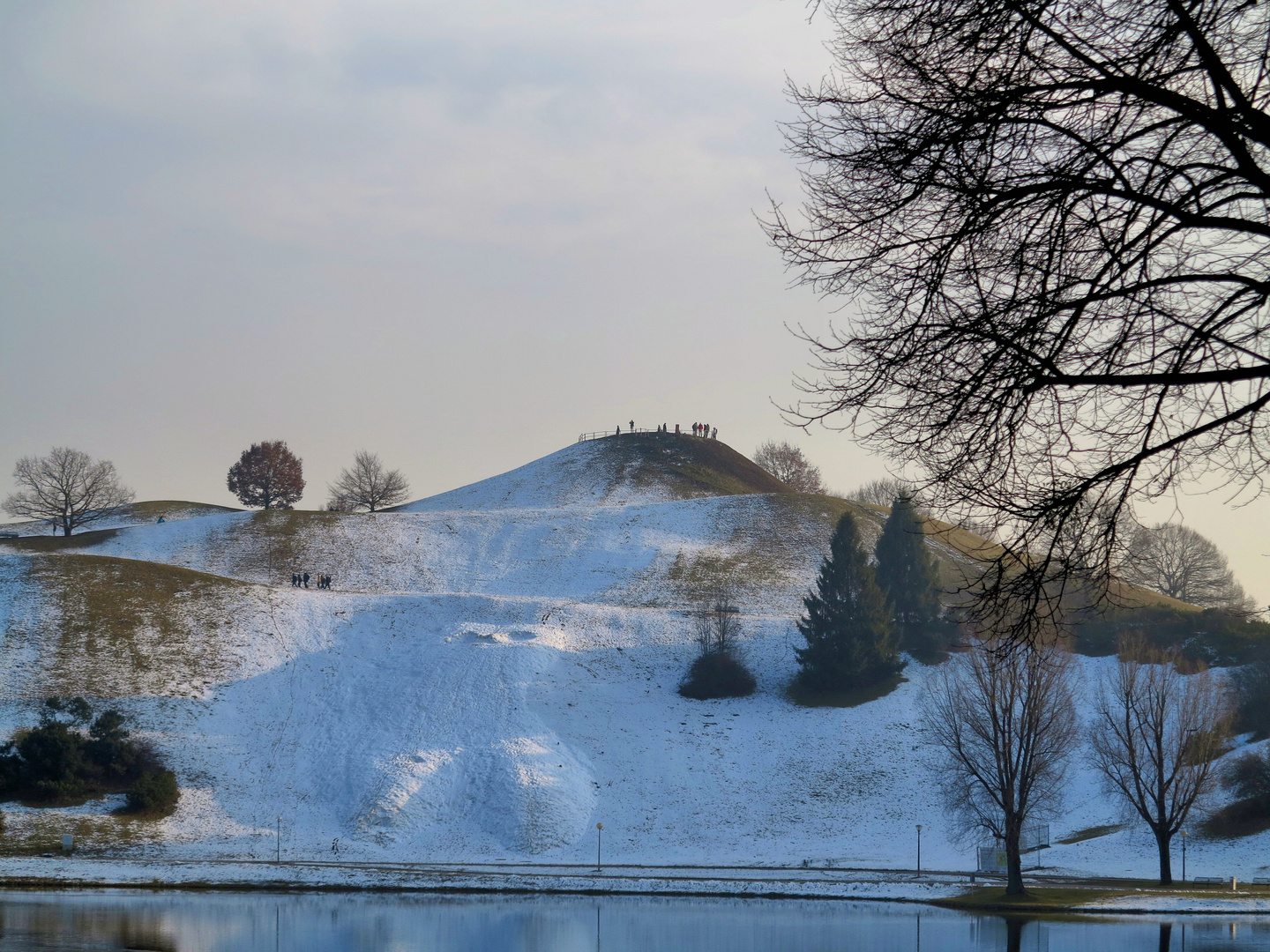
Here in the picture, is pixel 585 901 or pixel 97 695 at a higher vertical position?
pixel 97 695

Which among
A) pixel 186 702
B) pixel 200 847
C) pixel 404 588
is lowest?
pixel 200 847

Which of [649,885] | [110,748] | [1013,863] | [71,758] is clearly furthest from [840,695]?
[71,758]

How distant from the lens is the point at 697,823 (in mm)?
42594

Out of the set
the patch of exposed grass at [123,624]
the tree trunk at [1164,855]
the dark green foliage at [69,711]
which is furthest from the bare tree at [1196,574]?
the dark green foliage at [69,711]

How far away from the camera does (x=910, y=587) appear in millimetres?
61312

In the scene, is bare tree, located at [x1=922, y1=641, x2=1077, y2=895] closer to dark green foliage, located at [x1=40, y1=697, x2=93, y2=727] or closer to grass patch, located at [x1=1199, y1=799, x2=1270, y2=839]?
grass patch, located at [x1=1199, y1=799, x2=1270, y2=839]

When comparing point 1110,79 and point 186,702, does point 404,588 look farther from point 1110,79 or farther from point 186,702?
point 1110,79

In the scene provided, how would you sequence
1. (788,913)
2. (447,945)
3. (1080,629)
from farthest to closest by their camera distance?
1. (1080,629)
2. (788,913)
3. (447,945)

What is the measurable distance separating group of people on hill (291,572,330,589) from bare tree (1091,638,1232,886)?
44414mm

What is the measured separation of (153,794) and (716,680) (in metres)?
25.6

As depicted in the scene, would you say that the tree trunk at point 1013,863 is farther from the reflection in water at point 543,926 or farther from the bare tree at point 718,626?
the bare tree at point 718,626

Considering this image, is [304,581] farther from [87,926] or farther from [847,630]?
[87,926]

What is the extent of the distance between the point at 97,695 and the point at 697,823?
81.8 ft

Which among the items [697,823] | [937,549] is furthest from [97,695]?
[937,549]
